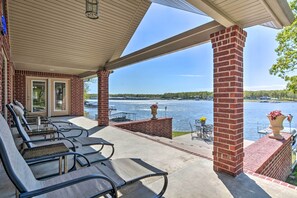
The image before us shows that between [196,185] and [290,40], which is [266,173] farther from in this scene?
[290,40]

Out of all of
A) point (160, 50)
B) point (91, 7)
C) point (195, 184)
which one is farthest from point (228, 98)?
point (91, 7)

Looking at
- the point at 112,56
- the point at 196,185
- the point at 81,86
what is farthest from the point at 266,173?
the point at 81,86

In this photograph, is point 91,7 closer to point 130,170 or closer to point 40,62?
point 130,170

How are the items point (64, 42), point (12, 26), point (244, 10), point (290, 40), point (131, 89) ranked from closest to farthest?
point (244, 10) < point (12, 26) < point (64, 42) < point (290, 40) < point (131, 89)

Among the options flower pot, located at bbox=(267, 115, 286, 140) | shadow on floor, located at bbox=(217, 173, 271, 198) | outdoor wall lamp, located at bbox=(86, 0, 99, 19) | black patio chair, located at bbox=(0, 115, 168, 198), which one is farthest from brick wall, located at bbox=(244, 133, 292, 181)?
outdoor wall lamp, located at bbox=(86, 0, 99, 19)

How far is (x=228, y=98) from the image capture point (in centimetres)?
291

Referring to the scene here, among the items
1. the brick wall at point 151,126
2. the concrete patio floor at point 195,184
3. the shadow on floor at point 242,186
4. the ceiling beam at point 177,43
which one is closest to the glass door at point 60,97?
the brick wall at point 151,126

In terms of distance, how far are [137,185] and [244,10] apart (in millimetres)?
2968

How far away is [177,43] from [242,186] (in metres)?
3.08

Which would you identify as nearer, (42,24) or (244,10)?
(244,10)

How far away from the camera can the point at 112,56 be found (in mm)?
6902

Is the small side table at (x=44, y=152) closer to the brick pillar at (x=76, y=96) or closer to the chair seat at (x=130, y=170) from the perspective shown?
the chair seat at (x=130, y=170)

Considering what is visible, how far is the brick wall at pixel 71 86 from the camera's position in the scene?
948 centimetres

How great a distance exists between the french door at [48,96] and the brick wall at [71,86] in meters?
0.25
